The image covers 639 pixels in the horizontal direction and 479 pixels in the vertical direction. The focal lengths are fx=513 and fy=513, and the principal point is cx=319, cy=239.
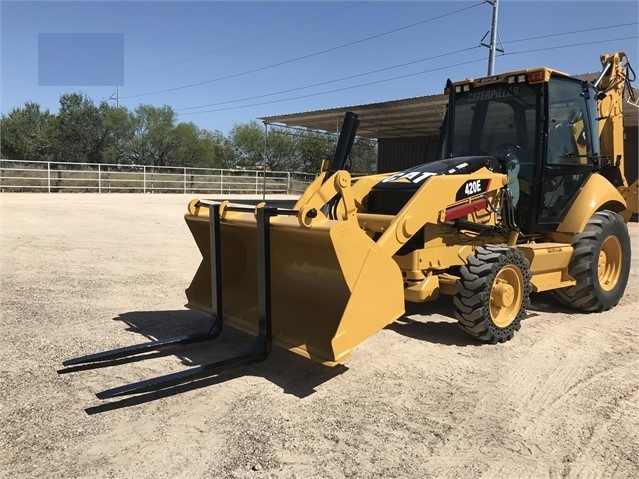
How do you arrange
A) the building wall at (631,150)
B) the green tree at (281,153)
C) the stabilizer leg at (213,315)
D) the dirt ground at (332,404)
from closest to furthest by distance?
the dirt ground at (332,404) < the stabilizer leg at (213,315) < the building wall at (631,150) < the green tree at (281,153)

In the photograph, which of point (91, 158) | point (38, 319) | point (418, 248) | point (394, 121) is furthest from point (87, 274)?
point (91, 158)

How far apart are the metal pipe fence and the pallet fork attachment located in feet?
50.3

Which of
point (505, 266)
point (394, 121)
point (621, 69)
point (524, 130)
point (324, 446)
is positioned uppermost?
point (394, 121)

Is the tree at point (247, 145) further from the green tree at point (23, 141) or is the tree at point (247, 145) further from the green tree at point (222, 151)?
the green tree at point (23, 141)

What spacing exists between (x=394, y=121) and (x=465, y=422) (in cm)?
1852

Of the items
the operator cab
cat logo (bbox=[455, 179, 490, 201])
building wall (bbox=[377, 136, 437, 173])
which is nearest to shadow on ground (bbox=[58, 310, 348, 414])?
cat logo (bbox=[455, 179, 490, 201])

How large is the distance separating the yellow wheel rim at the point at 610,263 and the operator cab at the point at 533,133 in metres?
0.84

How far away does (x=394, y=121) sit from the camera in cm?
2059

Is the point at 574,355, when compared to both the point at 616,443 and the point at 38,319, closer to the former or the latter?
the point at 616,443

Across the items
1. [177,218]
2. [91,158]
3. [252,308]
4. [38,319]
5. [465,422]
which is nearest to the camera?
[465,422]

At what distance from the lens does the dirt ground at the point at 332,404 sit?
2.69 meters

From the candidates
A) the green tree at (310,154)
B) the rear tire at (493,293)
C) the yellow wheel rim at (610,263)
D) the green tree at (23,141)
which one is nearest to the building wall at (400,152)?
the yellow wheel rim at (610,263)

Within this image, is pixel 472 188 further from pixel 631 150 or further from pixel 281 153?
pixel 281 153

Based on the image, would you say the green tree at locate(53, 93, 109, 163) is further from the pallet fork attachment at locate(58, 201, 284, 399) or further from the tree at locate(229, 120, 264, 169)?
the pallet fork attachment at locate(58, 201, 284, 399)
